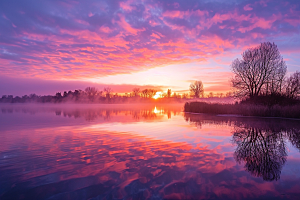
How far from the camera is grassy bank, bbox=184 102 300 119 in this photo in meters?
20.7

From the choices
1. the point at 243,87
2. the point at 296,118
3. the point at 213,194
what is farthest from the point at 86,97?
the point at 213,194

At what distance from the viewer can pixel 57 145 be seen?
8.48 meters

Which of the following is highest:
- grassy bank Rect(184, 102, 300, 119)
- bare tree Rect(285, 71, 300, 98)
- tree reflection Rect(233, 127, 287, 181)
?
bare tree Rect(285, 71, 300, 98)

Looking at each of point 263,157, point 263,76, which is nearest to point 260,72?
point 263,76

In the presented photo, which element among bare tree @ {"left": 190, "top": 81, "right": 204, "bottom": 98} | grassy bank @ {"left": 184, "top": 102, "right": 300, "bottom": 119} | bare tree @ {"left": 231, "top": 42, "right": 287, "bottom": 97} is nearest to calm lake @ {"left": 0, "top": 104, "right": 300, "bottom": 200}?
grassy bank @ {"left": 184, "top": 102, "right": 300, "bottom": 119}

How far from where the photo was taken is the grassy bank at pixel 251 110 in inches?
814

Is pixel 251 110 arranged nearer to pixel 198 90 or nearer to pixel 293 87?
pixel 293 87

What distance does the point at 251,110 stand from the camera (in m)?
24.0

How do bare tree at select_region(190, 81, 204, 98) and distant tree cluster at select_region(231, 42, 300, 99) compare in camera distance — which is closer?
distant tree cluster at select_region(231, 42, 300, 99)

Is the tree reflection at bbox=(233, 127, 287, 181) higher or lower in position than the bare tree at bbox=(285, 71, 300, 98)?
lower

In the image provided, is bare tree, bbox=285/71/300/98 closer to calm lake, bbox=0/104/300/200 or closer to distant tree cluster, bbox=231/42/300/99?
distant tree cluster, bbox=231/42/300/99

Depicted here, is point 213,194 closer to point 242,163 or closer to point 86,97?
point 242,163

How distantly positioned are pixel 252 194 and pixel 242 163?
2175 millimetres

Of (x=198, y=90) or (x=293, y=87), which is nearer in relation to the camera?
(x=293, y=87)
